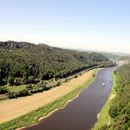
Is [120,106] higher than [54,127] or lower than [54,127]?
higher

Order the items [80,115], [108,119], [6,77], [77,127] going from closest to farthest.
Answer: [77,127]
[108,119]
[80,115]
[6,77]

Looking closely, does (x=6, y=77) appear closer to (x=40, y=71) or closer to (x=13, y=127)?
(x=40, y=71)

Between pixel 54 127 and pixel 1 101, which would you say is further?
pixel 1 101

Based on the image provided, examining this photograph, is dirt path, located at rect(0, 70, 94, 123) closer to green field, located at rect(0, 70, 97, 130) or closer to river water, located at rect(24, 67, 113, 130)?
green field, located at rect(0, 70, 97, 130)

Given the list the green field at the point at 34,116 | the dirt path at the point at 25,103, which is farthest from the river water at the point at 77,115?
the dirt path at the point at 25,103

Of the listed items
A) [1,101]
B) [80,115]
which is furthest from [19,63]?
[80,115]

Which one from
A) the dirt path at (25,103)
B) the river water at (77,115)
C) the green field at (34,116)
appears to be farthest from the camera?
the dirt path at (25,103)

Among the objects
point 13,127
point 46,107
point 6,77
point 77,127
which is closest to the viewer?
point 13,127

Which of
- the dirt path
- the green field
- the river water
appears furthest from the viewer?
the dirt path

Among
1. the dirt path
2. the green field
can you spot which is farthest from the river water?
the dirt path

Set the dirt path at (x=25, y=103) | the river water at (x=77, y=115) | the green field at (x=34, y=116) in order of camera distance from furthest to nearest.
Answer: the dirt path at (x=25, y=103) < the river water at (x=77, y=115) < the green field at (x=34, y=116)

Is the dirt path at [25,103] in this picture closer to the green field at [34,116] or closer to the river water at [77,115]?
the green field at [34,116]
